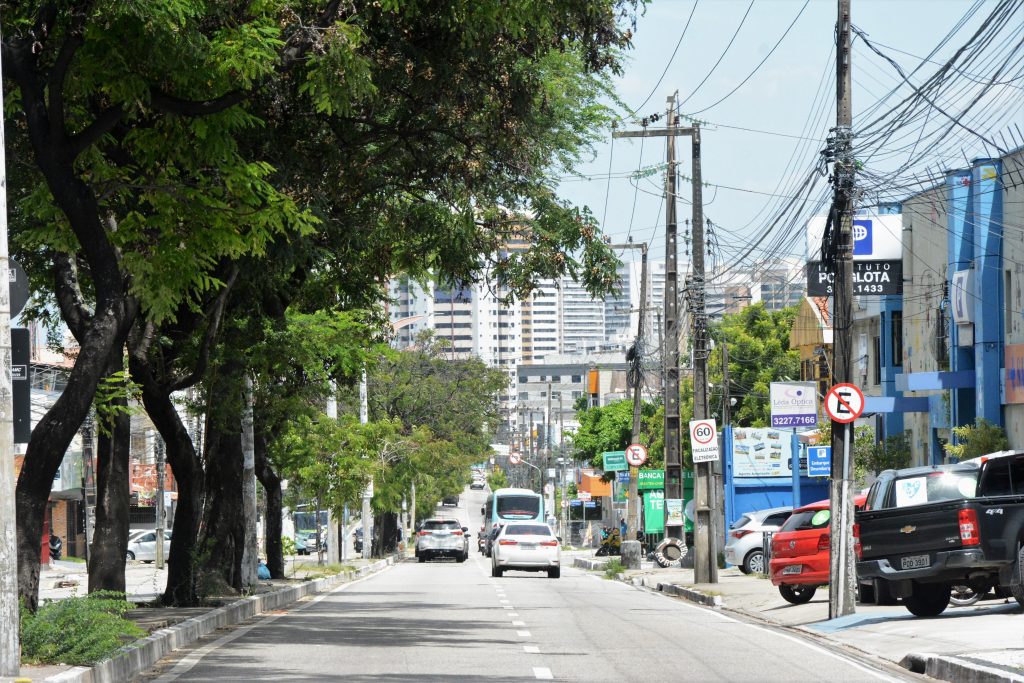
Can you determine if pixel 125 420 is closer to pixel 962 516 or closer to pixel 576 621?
pixel 576 621

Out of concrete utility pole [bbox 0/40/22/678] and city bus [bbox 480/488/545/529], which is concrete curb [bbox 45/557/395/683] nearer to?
concrete utility pole [bbox 0/40/22/678]

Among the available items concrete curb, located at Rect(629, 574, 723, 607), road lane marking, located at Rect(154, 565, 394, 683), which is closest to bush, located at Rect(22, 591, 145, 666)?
road lane marking, located at Rect(154, 565, 394, 683)


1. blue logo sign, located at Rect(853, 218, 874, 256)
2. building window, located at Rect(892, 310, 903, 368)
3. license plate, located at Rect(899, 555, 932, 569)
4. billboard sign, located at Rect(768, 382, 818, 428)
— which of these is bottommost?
license plate, located at Rect(899, 555, 932, 569)

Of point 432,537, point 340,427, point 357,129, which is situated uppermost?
point 357,129

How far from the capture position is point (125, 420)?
74.0 feet

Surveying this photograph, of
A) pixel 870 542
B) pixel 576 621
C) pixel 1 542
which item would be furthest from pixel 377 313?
pixel 1 542

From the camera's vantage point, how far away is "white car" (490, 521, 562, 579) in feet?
137

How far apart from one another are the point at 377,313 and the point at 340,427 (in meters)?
14.0

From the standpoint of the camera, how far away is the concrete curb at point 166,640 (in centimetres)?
1227

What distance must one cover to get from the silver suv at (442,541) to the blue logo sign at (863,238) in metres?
24.2

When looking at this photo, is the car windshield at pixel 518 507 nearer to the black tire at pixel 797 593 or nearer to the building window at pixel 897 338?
the building window at pixel 897 338

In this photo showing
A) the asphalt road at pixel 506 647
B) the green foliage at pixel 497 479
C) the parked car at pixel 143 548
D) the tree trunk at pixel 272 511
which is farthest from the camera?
the green foliage at pixel 497 479

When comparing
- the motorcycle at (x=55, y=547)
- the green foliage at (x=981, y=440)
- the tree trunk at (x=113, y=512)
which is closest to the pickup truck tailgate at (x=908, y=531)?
the tree trunk at (x=113, y=512)

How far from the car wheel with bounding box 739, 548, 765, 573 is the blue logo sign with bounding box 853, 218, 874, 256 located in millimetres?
10341
